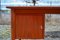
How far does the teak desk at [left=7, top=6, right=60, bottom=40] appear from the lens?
185cm

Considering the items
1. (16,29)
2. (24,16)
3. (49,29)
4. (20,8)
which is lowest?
(49,29)

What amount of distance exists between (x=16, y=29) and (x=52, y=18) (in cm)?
336

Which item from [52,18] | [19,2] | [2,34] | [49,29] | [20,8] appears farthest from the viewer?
[52,18]

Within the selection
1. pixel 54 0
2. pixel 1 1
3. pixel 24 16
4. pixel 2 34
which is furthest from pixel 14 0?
pixel 24 16

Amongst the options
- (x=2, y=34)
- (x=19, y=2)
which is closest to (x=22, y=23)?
(x=2, y=34)

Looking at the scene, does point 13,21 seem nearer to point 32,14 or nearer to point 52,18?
point 32,14

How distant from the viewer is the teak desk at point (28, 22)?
1.85 meters

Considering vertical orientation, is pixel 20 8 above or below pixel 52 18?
above

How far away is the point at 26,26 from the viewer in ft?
6.14

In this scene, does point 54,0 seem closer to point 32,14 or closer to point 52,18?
point 52,18

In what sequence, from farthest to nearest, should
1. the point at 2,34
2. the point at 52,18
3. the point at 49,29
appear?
the point at 52,18 → the point at 49,29 → the point at 2,34

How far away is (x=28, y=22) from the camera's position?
1871mm

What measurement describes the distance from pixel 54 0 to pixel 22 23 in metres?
3.15

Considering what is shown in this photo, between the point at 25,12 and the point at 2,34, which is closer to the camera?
the point at 25,12
